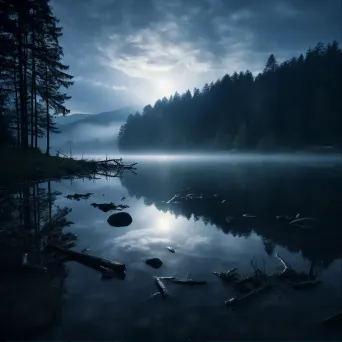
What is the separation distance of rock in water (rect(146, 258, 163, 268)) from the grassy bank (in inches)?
650

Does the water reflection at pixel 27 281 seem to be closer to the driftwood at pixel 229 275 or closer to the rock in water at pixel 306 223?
the driftwood at pixel 229 275

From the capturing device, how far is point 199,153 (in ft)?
372

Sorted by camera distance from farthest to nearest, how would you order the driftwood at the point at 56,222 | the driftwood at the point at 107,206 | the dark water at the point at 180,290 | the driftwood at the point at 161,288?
the driftwood at the point at 107,206 < the driftwood at the point at 56,222 < the driftwood at the point at 161,288 < the dark water at the point at 180,290

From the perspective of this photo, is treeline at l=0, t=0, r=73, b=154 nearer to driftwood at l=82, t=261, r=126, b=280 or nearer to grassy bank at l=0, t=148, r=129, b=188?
grassy bank at l=0, t=148, r=129, b=188

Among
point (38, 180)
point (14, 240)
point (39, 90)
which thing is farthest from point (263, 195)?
point (39, 90)

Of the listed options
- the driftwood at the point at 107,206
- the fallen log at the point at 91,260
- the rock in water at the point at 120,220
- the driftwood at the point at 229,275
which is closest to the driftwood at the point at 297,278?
the driftwood at the point at 229,275

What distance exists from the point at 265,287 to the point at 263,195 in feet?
54.0

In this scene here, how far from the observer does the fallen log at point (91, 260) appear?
7699 millimetres

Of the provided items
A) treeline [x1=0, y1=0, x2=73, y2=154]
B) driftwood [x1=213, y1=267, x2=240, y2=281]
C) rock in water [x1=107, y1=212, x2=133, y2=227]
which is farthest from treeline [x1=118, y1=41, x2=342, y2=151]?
driftwood [x1=213, y1=267, x2=240, y2=281]

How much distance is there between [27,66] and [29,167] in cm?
1268

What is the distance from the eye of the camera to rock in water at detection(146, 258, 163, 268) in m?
8.23

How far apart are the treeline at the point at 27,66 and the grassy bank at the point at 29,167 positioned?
5.78 feet

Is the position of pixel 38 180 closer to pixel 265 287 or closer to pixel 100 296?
pixel 100 296

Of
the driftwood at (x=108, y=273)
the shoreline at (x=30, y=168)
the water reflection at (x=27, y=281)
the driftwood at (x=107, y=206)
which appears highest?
the shoreline at (x=30, y=168)
